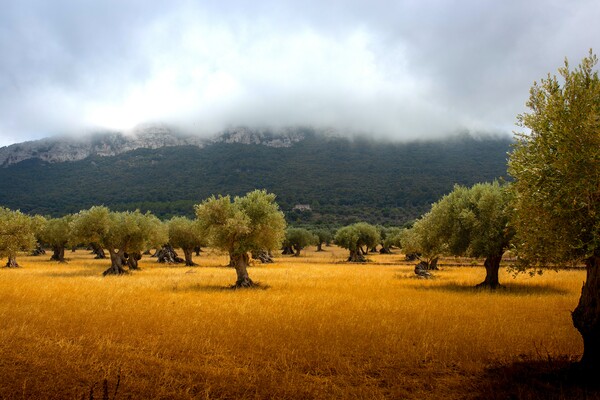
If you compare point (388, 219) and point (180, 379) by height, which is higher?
point (388, 219)

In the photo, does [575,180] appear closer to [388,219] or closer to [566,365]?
[566,365]

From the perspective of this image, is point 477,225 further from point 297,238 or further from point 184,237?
point 297,238

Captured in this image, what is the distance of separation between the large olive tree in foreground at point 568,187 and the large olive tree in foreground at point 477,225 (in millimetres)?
15132

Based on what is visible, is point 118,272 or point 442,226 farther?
point 118,272

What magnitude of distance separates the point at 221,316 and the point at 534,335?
14.3m

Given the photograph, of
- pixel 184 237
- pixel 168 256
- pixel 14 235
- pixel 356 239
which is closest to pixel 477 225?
pixel 184 237

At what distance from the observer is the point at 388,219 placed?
164 meters

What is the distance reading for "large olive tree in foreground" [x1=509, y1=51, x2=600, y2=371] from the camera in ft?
35.4

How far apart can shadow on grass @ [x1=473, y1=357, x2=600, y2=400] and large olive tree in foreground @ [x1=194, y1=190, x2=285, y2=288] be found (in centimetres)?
2327

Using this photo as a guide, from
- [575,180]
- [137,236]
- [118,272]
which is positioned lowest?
[118,272]

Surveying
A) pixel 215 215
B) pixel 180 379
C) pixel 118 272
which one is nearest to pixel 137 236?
pixel 118 272

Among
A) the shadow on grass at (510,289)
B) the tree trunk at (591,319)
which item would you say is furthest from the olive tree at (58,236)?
the tree trunk at (591,319)

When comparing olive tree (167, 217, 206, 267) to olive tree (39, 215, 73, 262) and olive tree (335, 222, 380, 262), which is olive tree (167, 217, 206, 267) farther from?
olive tree (335, 222, 380, 262)

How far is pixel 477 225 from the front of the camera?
29.0 meters
